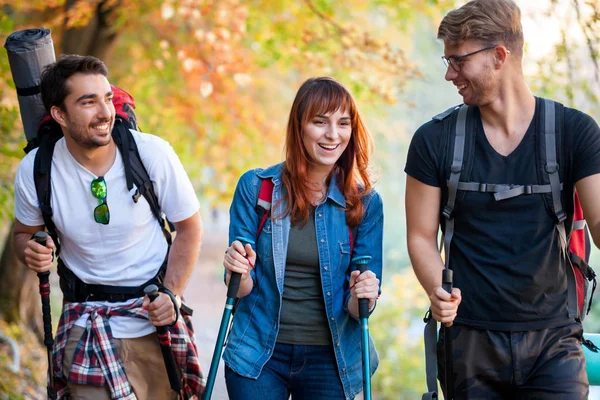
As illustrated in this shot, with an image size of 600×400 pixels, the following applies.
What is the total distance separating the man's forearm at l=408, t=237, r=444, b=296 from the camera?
3.11 metres

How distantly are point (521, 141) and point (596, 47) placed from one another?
2012mm

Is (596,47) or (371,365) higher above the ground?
(596,47)

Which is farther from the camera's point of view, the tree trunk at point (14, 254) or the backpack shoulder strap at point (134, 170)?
the tree trunk at point (14, 254)

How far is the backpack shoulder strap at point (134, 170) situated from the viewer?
12.0 ft

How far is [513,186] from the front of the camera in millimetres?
2938

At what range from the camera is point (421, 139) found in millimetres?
3127

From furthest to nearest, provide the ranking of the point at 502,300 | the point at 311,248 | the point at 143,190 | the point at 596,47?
the point at 596,47
the point at 143,190
the point at 311,248
the point at 502,300

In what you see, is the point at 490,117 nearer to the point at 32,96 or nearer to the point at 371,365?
the point at 371,365

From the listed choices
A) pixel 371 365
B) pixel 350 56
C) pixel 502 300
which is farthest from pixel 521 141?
pixel 350 56

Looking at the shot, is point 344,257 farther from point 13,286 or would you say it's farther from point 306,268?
point 13,286

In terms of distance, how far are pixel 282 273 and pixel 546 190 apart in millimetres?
1087

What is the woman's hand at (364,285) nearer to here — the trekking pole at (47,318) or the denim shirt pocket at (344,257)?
the denim shirt pocket at (344,257)

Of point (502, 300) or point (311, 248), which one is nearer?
point (502, 300)

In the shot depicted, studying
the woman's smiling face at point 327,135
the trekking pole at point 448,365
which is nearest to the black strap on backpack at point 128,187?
the woman's smiling face at point 327,135
